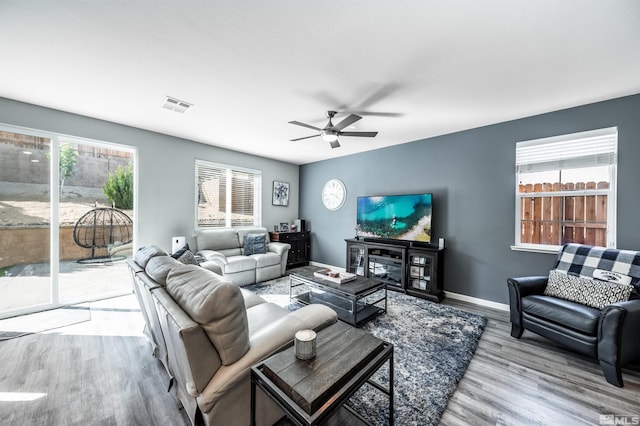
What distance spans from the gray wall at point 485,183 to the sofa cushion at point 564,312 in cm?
98

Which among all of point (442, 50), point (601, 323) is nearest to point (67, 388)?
point (442, 50)

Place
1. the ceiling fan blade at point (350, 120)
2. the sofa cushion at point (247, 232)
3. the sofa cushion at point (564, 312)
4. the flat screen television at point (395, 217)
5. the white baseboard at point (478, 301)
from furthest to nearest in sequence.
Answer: the sofa cushion at point (247, 232)
the flat screen television at point (395, 217)
the white baseboard at point (478, 301)
the ceiling fan blade at point (350, 120)
the sofa cushion at point (564, 312)

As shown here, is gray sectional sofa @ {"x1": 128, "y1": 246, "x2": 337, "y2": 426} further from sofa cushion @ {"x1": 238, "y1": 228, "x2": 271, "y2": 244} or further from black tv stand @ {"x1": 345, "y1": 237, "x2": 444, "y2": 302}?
sofa cushion @ {"x1": 238, "y1": 228, "x2": 271, "y2": 244}

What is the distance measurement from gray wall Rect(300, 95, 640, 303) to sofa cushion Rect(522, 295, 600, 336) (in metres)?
0.98

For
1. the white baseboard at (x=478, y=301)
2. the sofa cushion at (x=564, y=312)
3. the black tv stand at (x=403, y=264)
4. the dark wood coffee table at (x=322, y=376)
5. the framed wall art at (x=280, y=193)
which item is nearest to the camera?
the dark wood coffee table at (x=322, y=376)

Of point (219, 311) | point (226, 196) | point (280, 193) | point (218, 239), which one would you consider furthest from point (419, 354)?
point (280, 193)

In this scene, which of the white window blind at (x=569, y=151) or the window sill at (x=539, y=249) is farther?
the window sill at (x=539, y=249)

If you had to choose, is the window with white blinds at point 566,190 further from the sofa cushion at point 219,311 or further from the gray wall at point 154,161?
the gray wall at point 154,161

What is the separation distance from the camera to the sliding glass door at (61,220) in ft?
9.63

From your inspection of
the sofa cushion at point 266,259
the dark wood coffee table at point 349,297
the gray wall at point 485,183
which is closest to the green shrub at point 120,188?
the sofa cushion at point 266,259

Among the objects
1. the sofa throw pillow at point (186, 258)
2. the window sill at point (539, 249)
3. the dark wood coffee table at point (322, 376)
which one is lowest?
the dark wood coffee table at point (322, 376)

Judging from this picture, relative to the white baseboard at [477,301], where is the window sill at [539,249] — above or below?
above

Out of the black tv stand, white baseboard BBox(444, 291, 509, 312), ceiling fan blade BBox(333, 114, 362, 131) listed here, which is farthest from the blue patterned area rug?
ceiling fan blade BBox(333, 114, 362, 131)

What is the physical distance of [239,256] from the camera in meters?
4.37
